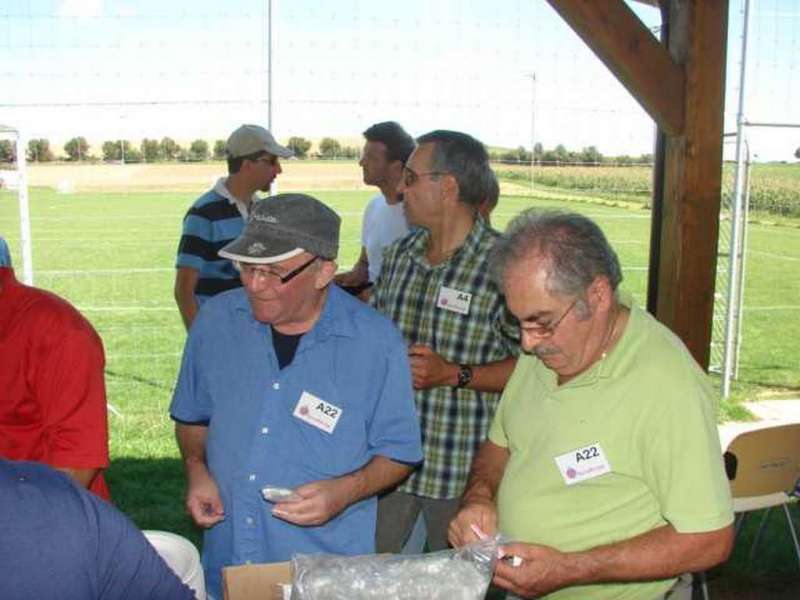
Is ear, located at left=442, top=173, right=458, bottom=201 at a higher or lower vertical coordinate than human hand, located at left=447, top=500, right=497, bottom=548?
higher

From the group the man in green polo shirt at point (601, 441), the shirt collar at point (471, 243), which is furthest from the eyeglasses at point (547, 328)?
the shirt collar at point (471, 243)

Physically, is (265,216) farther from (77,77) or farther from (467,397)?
(77,77)

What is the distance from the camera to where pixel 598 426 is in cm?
190

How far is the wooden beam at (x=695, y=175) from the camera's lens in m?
3.65

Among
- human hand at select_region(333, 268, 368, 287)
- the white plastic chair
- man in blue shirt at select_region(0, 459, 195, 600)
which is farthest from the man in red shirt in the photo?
human hand at select_region(333, 268, 368, 287)

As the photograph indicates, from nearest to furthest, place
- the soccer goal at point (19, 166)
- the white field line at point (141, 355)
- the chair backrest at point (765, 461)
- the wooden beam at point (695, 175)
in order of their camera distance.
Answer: the wooden beam at point (695, 175) < the chair backrest at point (765, 461) < the soccer goal at point (19, 166) < the white field line at point (141, 355)

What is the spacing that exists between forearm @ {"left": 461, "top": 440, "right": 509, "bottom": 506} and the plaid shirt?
572 millimetres

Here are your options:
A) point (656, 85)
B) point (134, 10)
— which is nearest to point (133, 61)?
point (134, 10)

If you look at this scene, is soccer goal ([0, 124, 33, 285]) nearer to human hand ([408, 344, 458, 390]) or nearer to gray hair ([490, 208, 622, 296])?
human hand ([408, 344, 458, 390])

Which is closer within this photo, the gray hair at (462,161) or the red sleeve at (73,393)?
the red sleeve at (73,393)

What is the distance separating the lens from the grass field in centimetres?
615

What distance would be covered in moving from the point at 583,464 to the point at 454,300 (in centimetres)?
109

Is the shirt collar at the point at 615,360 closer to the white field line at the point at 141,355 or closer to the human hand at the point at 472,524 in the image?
the human hand at the point at 472,524

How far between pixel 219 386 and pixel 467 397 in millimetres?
1004
